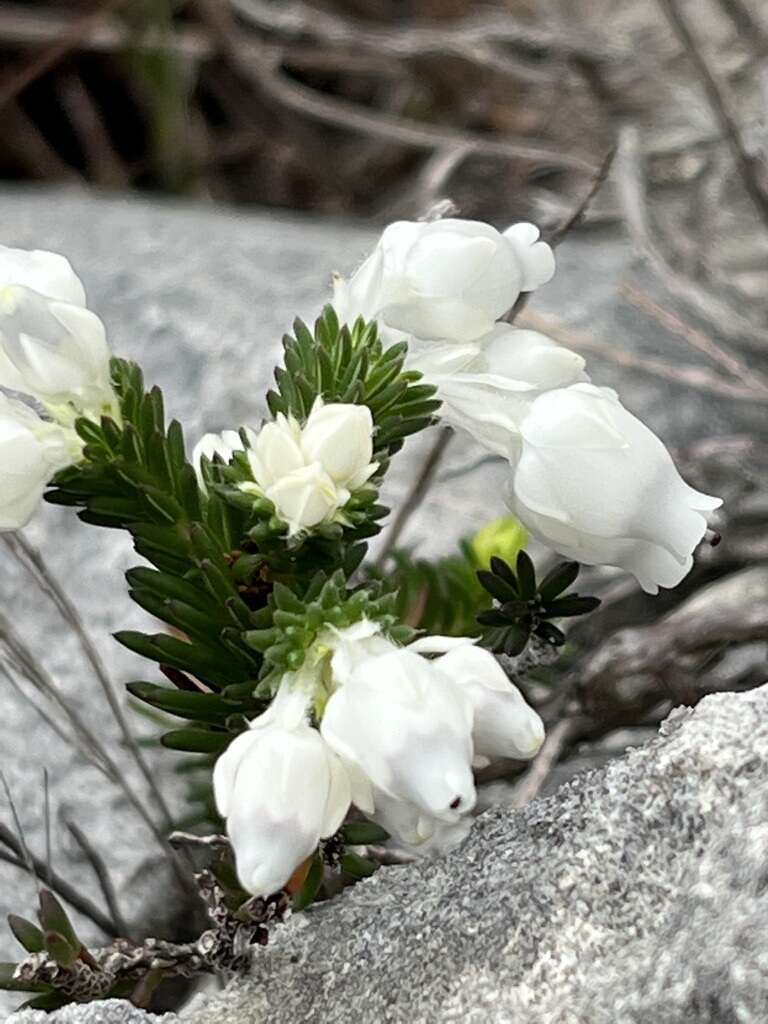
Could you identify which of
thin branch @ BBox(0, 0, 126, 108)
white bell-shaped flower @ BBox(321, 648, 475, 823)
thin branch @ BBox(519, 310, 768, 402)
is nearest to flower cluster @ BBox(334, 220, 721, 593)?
white bell-shaped flower @ BBox(321, 648, 475, 823)

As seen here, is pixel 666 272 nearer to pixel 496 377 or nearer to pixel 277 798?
pixel 496 377

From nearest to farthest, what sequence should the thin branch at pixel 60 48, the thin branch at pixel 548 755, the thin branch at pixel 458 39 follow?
the thin branch at pixel 548 755 → the thin branch at pixel 458 39 → the thin branch at pixel 60 48

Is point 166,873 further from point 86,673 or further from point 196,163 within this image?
point 196,163

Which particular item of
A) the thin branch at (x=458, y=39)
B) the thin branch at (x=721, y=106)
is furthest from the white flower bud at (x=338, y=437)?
the thin branch at (x=458, y=39)

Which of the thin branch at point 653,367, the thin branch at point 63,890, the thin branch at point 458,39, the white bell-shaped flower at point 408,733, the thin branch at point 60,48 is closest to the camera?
the white bell-shaped flower at point 408,733

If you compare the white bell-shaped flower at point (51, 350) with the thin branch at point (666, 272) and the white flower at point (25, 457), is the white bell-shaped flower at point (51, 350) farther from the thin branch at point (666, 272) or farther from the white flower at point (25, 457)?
the thin branch at point (666, 272)

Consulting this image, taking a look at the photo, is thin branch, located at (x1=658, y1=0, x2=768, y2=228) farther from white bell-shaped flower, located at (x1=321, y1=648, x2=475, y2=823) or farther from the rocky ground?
white bell-shaped flower, located at (x1=321, y1=648, x2=475, y2=823)
